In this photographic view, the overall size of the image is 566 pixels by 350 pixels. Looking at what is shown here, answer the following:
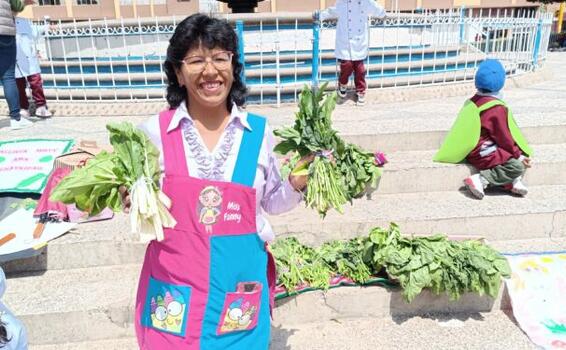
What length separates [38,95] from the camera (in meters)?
6.51

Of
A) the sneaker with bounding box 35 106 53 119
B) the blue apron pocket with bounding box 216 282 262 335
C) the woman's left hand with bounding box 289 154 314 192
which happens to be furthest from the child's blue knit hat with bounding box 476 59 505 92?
the sneaker with bounding box 35 106 53 119

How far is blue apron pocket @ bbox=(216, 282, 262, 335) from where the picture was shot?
1667mm

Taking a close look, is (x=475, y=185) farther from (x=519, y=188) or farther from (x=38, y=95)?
(x=38, y=95)

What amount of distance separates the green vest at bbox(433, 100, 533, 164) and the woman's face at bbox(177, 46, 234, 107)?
127 inches

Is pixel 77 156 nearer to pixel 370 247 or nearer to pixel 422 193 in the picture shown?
pixel 370 247

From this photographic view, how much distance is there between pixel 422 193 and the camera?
4.37 meters

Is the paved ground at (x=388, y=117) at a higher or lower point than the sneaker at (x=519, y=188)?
higher

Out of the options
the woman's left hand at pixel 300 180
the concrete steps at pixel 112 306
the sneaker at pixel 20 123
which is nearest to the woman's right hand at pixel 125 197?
the woman's left hand at pixel 300 180

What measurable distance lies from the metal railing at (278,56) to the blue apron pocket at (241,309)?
5.27 m

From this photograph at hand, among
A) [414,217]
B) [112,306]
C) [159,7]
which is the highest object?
[159,7]

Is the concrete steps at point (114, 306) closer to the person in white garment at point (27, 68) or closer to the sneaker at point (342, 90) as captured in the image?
the person in white garment at point (27, 68)

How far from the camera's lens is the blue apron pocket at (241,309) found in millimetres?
1667

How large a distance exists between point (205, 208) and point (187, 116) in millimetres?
355

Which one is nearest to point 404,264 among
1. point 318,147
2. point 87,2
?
point 318,147
